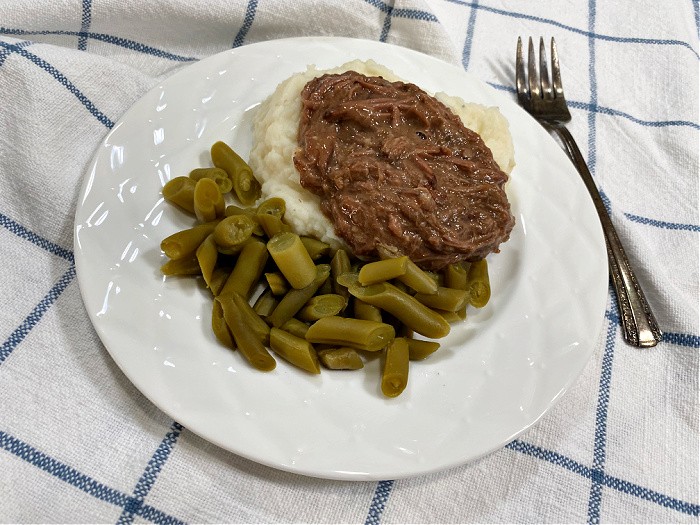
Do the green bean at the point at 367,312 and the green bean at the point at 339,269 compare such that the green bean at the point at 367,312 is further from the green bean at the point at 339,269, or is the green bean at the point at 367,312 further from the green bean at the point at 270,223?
the green bean at the point at 270,223

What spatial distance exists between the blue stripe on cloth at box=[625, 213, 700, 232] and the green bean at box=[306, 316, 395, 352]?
2.38 m

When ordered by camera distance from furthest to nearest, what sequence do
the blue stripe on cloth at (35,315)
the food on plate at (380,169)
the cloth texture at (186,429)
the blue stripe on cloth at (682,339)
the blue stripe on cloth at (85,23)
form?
the blue stripe on cloth at (85,23) < the blue stripe on cloth at (682,339) < the food on plate at (380,169) < the blue stripe on cloth at (35,315) < the cloth texture at (186,429)

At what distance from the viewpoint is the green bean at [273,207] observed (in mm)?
3176

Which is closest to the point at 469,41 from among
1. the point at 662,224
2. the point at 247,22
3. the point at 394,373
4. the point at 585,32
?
the point at 585,32

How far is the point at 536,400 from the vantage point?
286 centimetres

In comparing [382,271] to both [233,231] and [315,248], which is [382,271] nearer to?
[315,248]

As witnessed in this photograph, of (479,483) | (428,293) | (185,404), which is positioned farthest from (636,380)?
(185,404)

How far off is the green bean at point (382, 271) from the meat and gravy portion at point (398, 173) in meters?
0.28

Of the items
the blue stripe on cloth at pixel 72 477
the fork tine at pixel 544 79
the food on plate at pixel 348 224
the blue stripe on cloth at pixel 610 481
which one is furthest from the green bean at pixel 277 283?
the fork tine at pixel 544 79

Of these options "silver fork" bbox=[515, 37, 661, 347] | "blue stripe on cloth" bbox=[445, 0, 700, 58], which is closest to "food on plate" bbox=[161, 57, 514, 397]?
"silver fork" bbox=[515, 37, 661, 347]

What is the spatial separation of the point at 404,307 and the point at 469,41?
3.22m

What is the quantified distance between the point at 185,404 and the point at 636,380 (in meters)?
2.48

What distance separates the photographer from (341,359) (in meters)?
2.85

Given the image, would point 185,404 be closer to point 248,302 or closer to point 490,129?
point 248,302
